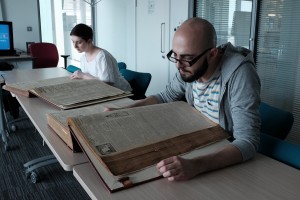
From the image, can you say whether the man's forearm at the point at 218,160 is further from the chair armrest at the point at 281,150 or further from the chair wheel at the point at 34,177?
the chair wheel at the point at 34,177

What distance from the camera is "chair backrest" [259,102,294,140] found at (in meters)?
1.34

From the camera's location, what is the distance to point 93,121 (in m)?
1.07

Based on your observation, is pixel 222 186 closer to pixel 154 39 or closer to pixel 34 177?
pixel 34 177

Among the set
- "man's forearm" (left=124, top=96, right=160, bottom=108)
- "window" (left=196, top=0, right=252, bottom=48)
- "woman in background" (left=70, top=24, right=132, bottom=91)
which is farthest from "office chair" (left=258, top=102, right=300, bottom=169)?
"window" (left=196, top=0, right=252, bottom=48)

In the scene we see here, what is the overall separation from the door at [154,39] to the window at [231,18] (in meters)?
0.72

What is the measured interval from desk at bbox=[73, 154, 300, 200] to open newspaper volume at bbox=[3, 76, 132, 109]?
72 cm

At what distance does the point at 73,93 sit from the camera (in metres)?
1.79

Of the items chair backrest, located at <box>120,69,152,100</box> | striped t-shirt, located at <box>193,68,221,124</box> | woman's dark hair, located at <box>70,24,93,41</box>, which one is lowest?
chair backrest, located at <box>120,69,152,100</box>

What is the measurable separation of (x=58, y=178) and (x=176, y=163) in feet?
6.26

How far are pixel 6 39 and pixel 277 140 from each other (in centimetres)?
490

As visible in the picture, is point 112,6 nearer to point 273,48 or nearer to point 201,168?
point 273,48

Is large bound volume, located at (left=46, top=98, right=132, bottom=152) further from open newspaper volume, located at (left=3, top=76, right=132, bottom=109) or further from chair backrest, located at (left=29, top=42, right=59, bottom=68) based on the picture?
chair backrest, located at (left=29, top=42, right=59, bottom=68)

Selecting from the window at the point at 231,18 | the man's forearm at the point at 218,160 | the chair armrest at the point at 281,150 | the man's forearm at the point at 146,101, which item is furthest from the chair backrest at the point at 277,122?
the window at the point at 231,18

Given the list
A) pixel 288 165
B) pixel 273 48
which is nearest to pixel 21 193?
pixel 288 165
